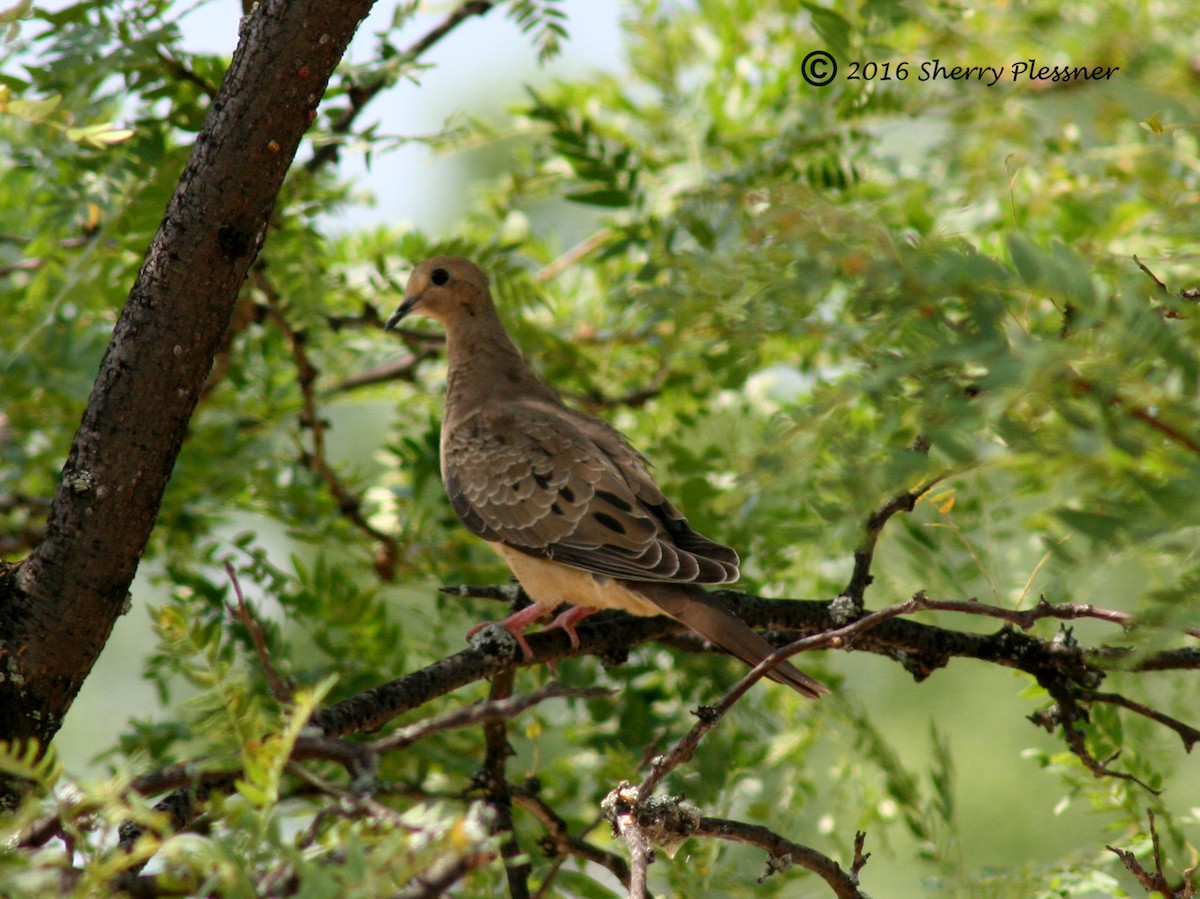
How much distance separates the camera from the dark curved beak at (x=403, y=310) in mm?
3432

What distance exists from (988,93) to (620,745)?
1771 millimetres

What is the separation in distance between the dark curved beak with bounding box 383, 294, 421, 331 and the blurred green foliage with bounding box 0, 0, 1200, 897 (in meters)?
0.08

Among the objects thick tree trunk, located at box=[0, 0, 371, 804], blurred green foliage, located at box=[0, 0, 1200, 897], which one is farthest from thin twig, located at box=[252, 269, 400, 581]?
thick tree trunk, located at box=[0, 0, 371, 804]

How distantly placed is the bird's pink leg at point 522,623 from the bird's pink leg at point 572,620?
1.7 inches

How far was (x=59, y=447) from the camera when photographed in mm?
3162

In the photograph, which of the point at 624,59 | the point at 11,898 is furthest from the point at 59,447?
the point at 11,898

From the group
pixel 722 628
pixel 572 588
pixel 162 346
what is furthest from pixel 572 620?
pixel 162 346

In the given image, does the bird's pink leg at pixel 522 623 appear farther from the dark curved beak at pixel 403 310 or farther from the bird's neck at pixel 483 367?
the dark curved beak at pixel 403 310

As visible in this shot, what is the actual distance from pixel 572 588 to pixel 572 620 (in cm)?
10

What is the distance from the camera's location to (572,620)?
3.01m

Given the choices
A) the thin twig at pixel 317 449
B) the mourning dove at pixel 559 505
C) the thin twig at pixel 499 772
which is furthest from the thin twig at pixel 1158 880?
the thin twig at pixel 317 449

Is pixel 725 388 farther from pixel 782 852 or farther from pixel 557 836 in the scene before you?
pixel 782 852

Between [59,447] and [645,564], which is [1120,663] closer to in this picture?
[645,564]

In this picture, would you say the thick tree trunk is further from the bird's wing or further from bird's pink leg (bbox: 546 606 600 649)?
the bird's wing
